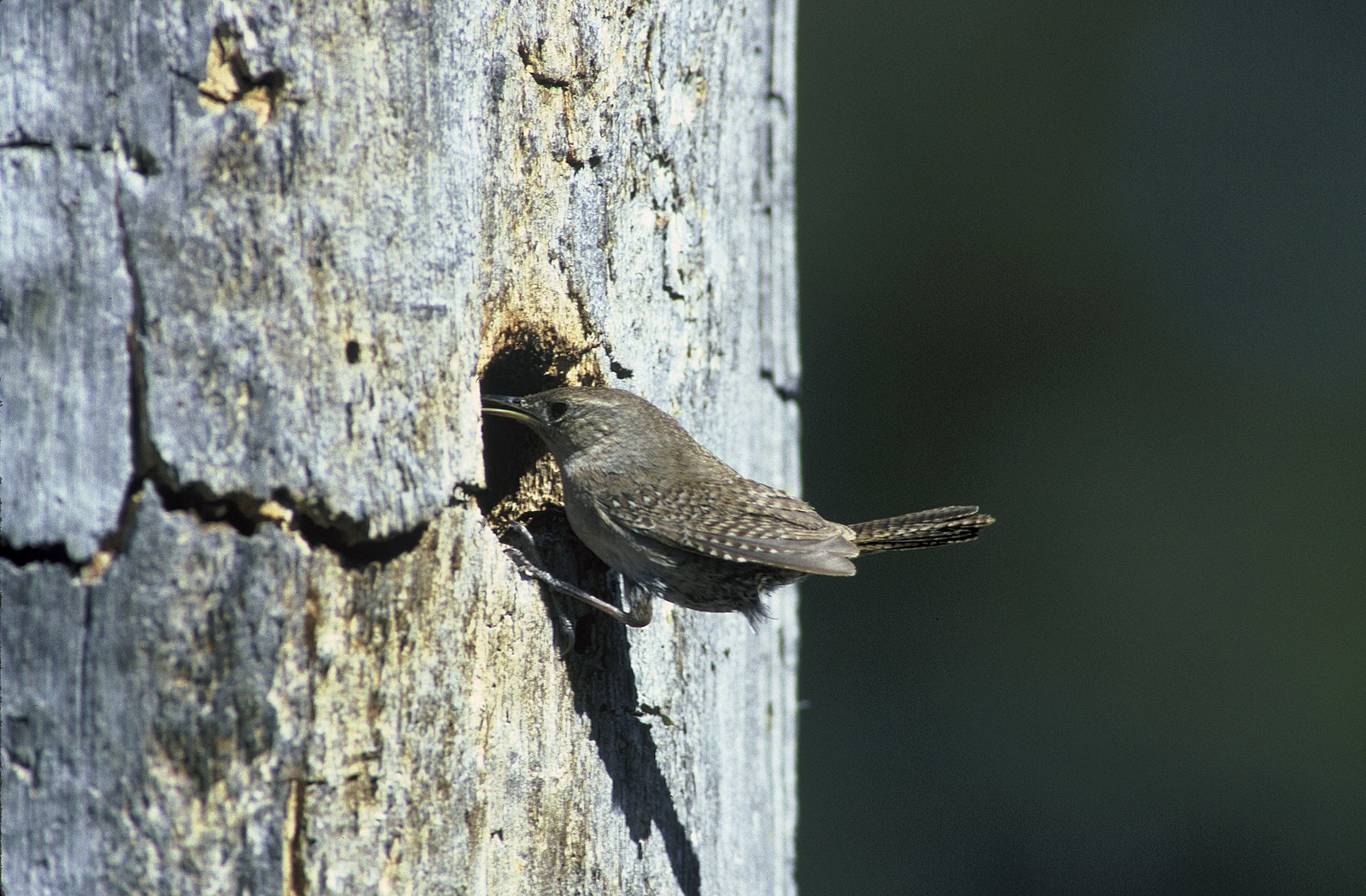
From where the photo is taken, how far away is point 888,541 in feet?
10.5

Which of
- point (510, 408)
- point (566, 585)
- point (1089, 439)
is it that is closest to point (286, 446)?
point (566, 585)

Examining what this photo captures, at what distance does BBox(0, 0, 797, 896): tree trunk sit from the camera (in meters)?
1.61

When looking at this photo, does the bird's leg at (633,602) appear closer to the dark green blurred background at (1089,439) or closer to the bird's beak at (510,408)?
the bird's beak at (510,408)

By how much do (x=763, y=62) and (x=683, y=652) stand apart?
62.0 inches

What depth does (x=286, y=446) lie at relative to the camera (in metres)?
1.74

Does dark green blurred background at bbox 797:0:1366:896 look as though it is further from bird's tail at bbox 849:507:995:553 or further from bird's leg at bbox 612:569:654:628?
bird's leg at bbox 612:569:654:628

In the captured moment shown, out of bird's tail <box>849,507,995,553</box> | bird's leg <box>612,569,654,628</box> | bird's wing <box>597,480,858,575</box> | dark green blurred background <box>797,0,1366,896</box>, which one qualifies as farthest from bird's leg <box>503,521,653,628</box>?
dark green blurred background <box>797,0,1366,896</box>

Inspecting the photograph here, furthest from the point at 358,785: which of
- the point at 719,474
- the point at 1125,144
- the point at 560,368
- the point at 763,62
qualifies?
the point at 1125,144

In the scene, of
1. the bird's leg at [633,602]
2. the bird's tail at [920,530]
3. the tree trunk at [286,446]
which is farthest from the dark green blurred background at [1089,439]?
the tree trunk at [286,446]

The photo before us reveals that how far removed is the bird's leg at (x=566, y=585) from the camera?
7.73 ft

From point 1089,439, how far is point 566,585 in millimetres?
5404

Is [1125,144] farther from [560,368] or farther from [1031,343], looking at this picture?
[560,368]

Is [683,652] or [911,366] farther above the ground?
Result: [911,366]

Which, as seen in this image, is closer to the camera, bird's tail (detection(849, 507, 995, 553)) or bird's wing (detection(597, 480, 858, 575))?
bird's wing (detection(597, 480, 858, 575))
